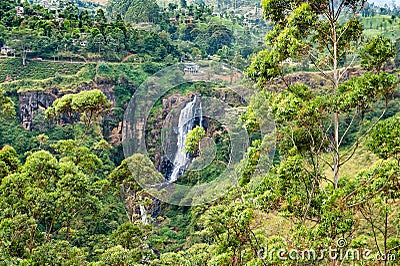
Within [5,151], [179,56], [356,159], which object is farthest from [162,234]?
[179,56]

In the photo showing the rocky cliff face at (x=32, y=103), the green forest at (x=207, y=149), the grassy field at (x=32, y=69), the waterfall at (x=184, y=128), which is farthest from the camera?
the grassy field at (x=32, y=69)

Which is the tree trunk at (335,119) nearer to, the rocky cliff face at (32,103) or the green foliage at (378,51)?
the green foliage at (378,51)

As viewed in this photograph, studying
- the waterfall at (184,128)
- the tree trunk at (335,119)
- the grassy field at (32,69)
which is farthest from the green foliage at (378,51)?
the grassy field at (32,69)

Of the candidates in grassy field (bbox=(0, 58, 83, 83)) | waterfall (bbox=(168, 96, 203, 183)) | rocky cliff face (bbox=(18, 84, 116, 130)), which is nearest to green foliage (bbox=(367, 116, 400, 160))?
waterfall (bbox=(168, 96, 203, 183))

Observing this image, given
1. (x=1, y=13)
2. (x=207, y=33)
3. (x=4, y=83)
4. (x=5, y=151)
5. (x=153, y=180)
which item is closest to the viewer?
(x=5, y=151)

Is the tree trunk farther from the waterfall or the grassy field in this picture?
the grassy field

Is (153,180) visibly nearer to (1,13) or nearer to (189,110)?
(189,110)
